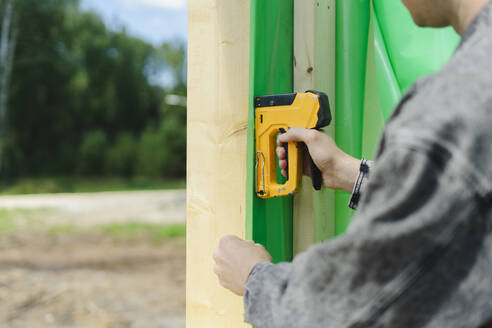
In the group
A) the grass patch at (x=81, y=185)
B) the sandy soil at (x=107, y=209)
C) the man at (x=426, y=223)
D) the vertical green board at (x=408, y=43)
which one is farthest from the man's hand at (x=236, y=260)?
the grass patch at (x=81, y=185)

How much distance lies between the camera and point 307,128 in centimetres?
125

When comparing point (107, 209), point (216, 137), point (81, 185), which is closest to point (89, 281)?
point (216, 137)

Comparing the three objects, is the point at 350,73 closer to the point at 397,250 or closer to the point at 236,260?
the point at 236,260

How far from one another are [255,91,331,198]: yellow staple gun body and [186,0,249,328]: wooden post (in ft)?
0.29

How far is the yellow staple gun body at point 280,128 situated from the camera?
124 cm

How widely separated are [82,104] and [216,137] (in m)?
24.4

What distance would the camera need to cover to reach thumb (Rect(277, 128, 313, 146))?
125 centimetres

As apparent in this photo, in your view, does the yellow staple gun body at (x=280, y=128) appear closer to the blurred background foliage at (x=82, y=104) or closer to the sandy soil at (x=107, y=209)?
the sandy soil at (x=107, y=209)

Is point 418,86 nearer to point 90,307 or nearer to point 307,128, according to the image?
point 307,128

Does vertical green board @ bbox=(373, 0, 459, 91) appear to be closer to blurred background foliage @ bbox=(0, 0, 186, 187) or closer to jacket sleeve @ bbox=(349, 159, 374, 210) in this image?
jacket sleeve @ bbox=(349, 159, 374, 210)

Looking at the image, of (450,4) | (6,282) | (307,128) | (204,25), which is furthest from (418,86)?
(6,282)

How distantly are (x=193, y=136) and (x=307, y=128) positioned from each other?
0.38 metres

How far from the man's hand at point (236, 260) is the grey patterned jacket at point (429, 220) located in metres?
0.29

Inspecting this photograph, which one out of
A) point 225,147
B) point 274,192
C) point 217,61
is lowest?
point 274,192
